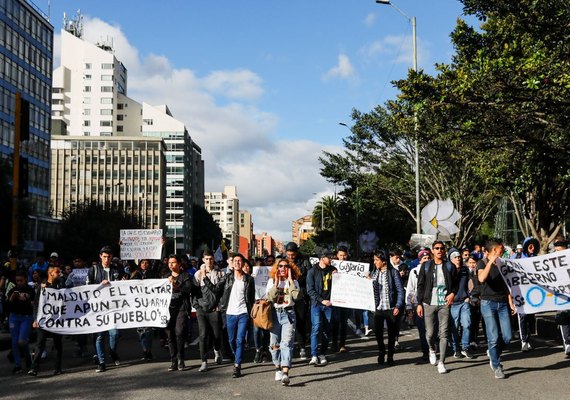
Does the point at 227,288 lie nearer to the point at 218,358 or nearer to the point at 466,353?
the point at 218,358

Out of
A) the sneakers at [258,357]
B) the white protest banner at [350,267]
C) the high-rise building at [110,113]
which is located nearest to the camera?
the sneakers at [258,357]

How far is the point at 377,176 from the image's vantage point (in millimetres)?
33906

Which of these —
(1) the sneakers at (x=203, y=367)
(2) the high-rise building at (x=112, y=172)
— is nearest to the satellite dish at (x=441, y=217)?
(1) the sneakers at (x=203, y=367)

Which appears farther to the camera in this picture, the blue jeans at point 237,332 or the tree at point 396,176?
the tree at point 396,176

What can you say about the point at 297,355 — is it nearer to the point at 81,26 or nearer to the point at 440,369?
the point at 440,369

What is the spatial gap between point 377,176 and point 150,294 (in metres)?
24.0

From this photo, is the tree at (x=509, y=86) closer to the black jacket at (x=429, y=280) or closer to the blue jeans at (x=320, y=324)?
the black jacket at (x=429, y=280)

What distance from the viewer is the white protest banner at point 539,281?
9711 millimetres

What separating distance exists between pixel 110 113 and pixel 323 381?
12540 cm

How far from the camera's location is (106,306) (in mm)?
11055

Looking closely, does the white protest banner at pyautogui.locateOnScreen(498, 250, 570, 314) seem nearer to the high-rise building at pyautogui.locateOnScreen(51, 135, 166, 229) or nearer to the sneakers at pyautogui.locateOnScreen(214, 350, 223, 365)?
the sneakers at pyautogui.locateOnScreen(214, 350, 223, 365)

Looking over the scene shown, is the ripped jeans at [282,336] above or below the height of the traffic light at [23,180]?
below

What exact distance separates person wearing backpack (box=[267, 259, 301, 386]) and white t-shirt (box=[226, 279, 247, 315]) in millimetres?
559

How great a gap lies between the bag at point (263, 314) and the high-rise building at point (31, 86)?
4618 cm
